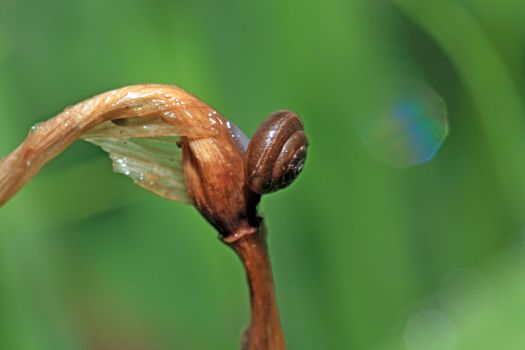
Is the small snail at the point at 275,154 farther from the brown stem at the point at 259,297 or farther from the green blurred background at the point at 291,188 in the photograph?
the green blurred background at the point at 291,188

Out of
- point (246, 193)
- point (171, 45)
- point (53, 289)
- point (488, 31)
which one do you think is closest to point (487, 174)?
point (488, 31)

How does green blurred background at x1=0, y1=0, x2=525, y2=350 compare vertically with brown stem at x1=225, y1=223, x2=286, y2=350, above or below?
above

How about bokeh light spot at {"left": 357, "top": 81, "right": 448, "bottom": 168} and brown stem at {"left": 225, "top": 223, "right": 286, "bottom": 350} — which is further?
bokeh light spot at {"left": 357, "top": 81, "right": 448, "bottom": 168}

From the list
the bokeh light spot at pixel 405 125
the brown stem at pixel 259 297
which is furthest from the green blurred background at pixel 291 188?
the brown stem at pixel 259 297

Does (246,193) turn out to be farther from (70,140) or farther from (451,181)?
(451,181)

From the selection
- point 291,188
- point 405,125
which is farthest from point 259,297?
point 405,125

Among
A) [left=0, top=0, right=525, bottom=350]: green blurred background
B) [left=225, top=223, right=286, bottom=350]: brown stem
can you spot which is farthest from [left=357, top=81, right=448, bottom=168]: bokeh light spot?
[left=225, top=223, right=286, bottom=350]: brown stem

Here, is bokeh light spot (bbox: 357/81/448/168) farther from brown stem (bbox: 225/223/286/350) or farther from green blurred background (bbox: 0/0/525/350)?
brown stem (bbox: 225/223/286/350)

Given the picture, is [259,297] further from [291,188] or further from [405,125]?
[405,125]
